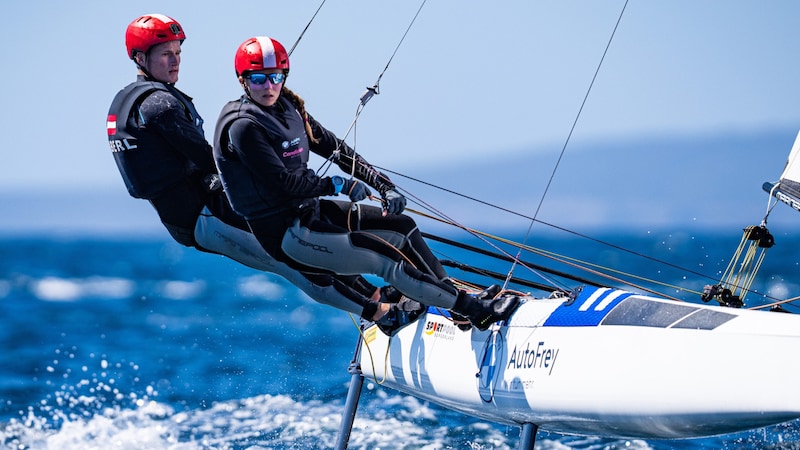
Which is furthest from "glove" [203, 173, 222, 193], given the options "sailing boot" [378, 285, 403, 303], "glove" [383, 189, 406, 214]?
"sailing boot" [378, 285, 403, 303]

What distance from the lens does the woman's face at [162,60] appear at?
5.18m

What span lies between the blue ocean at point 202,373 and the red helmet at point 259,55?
1.93m

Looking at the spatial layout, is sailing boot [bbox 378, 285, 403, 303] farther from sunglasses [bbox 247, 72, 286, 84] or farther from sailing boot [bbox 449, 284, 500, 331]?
sunglasses [bbox 247, 72, 286, 84]

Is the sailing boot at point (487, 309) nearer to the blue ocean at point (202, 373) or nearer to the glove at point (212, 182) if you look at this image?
the blue ocean at point (202, 373)

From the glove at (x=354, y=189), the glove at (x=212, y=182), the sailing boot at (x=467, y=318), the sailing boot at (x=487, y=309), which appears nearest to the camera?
the glove at (x=354, y=189)

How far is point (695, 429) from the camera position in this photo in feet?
15.4

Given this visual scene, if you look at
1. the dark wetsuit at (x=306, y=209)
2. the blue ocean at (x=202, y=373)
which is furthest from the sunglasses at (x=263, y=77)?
the blue ocean at (x=202, y=373)

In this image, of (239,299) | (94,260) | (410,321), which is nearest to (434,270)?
(410,321)

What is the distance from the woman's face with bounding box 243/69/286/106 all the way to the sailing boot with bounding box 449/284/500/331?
145cm

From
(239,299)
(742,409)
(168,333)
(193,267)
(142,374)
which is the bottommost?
(742,409)

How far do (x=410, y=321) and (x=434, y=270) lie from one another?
666mm

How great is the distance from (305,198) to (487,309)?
1.10 metres

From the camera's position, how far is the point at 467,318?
19.1 ft

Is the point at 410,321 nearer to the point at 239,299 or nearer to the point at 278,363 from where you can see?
the point at 278,363
